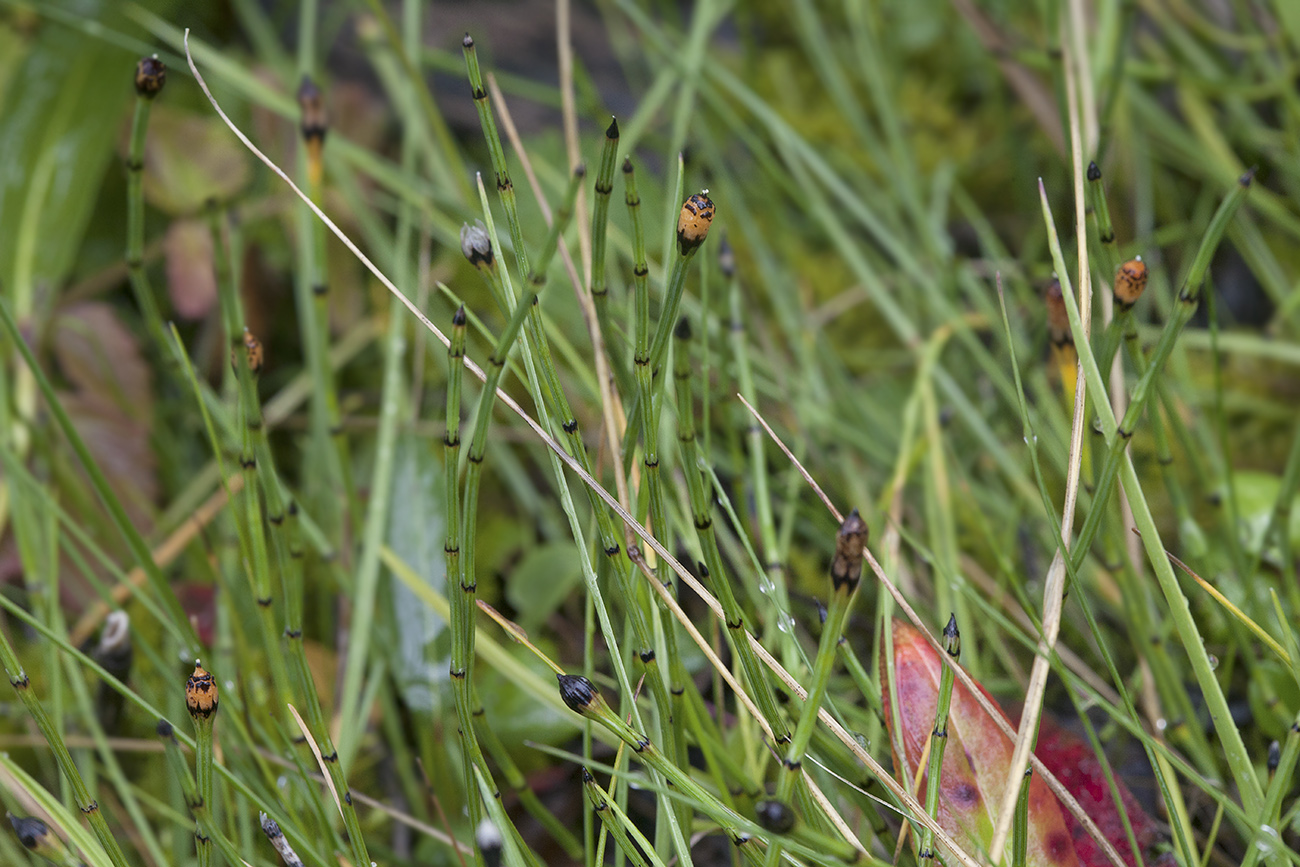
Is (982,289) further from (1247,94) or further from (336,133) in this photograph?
(336,133)

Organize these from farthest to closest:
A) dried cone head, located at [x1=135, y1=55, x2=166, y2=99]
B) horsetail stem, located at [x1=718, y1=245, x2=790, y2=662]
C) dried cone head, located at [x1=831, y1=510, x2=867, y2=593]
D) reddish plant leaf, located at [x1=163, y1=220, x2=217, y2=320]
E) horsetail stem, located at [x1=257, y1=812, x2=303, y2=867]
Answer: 1. reddish plant leaf, located at [x1=163, y1=220, x2=217, y2=320]
2. horsetail stem, located at [x1=718, y1=245, x2=790, y2=662]
3. dried cone head, located at [x1=135, y1=55, x2=166, y2=99]
4. horsetail stem, located at [x1=257, y1=812, x2=303, y2=867]
5. dried cone head, located at [x1=831, y1=510, x2=867, y2=593]

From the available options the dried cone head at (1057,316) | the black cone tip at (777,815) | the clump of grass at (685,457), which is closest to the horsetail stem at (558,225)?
the clump of grass at (685,457)

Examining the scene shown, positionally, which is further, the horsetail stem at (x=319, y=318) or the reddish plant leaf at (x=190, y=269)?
the reddish plant leaf at (x=190, y=269)

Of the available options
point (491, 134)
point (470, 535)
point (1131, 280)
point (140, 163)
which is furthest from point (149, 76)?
point (1131, 280)

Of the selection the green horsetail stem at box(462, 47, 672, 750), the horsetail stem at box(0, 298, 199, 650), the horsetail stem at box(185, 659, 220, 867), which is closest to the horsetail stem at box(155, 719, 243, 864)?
the horsetail stem at box(185, 659, 220, 867)

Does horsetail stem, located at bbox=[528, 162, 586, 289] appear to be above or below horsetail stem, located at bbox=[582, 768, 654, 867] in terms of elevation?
above

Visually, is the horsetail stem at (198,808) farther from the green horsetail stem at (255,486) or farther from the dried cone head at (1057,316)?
the dried cone head at (1057,316)

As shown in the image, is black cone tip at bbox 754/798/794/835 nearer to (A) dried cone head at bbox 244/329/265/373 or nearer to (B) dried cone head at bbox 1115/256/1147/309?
(B) dried cone head at bbox 1115/256/1147/309
